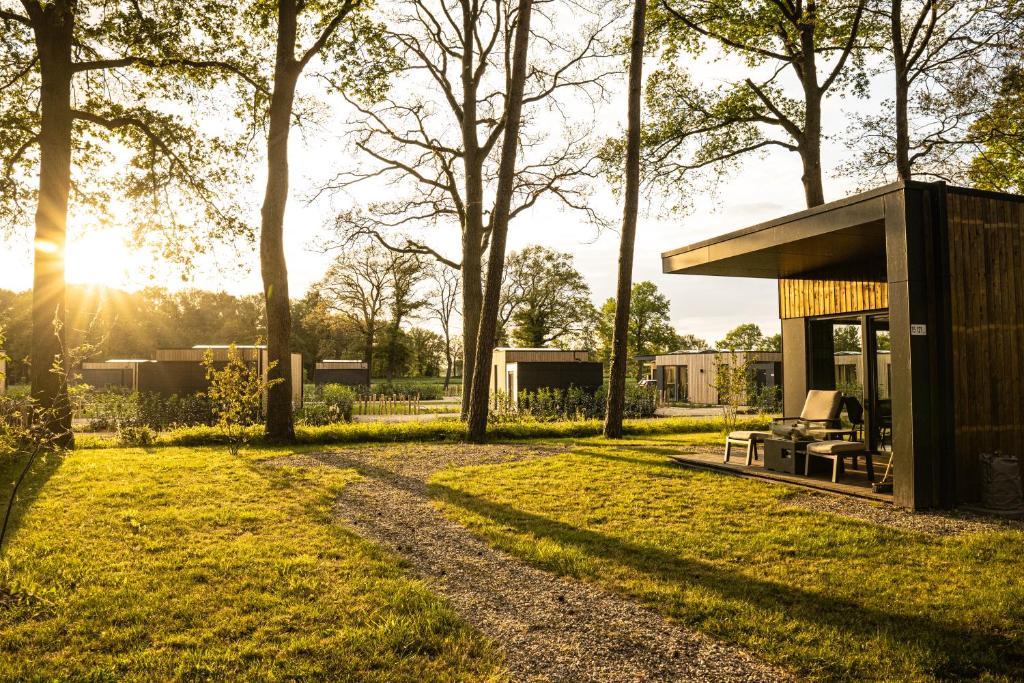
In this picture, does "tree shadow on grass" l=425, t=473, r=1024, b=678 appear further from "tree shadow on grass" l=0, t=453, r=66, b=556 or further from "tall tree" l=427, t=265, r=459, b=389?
"tall tree" l=427, t=265, r=459, b=389

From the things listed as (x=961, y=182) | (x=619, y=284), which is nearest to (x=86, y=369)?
(x=619, y=284)

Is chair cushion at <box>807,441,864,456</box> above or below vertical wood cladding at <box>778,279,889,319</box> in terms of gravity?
below

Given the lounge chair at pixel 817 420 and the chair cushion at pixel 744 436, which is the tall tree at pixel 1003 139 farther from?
the chair cushion at pixel 744 436

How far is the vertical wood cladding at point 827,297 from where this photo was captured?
8633mm

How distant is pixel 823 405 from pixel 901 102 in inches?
352

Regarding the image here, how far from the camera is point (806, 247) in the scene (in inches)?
295

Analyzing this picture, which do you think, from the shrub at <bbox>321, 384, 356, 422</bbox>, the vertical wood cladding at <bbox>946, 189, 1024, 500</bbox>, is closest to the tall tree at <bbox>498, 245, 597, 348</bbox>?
the shrub at <bbox>321, 384, 356, 422</bbox>

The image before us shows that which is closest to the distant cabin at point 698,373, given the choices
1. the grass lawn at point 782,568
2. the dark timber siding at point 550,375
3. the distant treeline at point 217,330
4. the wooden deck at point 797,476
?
the dark timber siding at point 550,375

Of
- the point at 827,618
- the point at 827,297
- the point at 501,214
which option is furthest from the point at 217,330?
the point at 827,618

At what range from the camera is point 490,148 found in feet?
50.9

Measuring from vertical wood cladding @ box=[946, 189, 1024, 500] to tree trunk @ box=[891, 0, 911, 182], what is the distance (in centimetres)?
838

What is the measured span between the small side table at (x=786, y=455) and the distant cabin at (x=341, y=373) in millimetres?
25860

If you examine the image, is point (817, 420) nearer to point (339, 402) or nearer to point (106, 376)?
point (339, 402)

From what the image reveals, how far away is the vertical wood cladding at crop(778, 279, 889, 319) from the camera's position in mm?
8633
